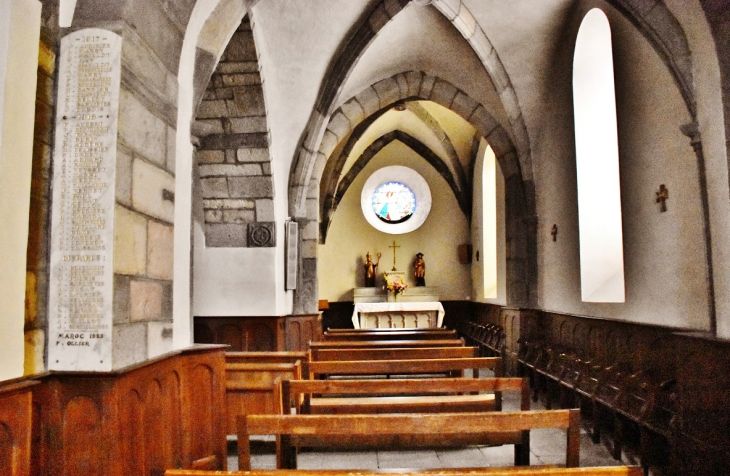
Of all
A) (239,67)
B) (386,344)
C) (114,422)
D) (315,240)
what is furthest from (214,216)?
(114,422)

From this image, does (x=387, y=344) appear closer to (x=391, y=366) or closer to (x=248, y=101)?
(x=391, y=366)

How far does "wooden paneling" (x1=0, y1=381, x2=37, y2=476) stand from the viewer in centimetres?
222

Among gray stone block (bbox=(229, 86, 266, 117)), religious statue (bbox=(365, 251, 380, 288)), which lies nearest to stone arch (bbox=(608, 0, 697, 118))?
gray stone block (bbox=(229, 86, 266, 117))

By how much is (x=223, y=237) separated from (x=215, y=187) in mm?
631

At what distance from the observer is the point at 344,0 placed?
23.3 feet

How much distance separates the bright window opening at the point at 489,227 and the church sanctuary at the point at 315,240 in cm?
85

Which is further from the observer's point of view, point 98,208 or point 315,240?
point 315,240

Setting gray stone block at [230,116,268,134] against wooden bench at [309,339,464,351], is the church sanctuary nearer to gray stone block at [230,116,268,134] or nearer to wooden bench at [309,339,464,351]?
gray stone block at [230,116,268,134]

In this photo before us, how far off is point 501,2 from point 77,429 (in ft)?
21.8

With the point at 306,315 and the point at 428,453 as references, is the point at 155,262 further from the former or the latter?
the point at 306,315

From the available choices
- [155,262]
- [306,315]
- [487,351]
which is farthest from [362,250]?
[155,262]

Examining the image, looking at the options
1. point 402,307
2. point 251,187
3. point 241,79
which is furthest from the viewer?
point 402,307

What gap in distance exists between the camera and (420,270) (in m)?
14.6

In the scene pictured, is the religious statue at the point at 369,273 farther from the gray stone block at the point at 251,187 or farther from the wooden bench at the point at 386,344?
the wooden bench at the point at 386,344
